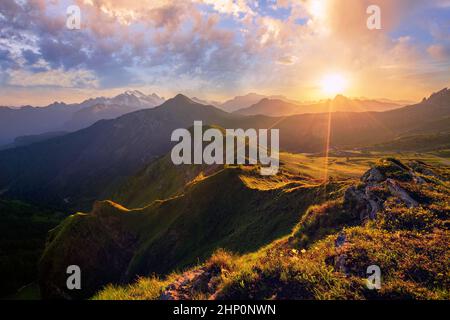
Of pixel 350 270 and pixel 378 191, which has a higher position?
pixel 378 191

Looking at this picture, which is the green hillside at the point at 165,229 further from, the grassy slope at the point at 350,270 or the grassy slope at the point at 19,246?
the grassy slope at the point at 19,246

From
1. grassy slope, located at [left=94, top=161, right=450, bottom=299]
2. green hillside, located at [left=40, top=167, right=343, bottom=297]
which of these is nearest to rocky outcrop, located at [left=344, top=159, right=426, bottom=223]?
grassy slope, located at [left=94, top=161, right=450, bottom=299]

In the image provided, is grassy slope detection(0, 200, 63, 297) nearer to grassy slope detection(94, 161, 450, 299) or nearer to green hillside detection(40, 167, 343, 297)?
green hillside detection(40, 167, 343, 297)

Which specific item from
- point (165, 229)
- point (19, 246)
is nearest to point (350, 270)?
point (165, 229)

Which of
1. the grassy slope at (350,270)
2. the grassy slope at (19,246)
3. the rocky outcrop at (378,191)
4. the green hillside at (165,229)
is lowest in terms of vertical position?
the grassy slope at (19,246)

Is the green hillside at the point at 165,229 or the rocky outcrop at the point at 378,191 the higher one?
the rocky outcrop at the point at 378,191

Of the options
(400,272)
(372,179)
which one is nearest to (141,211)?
(372,179)

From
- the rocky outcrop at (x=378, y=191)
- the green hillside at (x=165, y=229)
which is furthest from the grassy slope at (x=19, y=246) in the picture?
the rocky outcrop at (x=378, y=191)

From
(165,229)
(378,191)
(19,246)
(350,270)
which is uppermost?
(378,191)

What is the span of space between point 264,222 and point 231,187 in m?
18.2

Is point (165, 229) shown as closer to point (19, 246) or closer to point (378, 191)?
point (378, 191)
